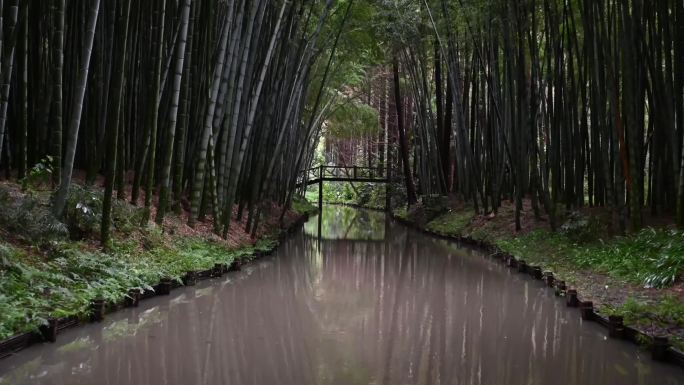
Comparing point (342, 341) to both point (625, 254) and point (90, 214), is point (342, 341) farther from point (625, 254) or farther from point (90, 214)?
point (625, 254)

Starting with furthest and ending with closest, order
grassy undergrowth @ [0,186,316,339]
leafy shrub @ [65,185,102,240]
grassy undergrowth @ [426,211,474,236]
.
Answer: grassy undergrowth @ [426,211,474,236]
leafy shrub @ [65,185,102,240]
grassy undergrowth @ [0,186,316,339]

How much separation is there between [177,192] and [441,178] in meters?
8.32

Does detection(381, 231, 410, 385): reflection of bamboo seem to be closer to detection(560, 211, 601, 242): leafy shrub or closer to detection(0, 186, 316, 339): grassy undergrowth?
detection(0, 186, 316, 339): grassy undergrowth

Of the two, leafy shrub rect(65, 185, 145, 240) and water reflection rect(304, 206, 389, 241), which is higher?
leafy shrub rect(65, 185, 145, 240)

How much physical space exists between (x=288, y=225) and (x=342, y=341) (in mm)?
8554

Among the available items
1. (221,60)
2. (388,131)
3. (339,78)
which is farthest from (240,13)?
(388,131)

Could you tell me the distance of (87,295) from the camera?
3.98 meters

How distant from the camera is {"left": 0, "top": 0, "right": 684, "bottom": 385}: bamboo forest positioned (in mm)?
3410

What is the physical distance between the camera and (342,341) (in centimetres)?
377

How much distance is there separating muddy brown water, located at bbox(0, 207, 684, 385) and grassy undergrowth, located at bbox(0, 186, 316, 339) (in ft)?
0.60

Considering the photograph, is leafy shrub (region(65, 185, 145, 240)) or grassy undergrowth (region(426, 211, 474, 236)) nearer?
leafy shrub (region(65, 185, 145, 240))

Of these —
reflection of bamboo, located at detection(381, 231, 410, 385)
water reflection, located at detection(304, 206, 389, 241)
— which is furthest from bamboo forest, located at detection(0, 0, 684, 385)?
water reflection, located at detection(304, 206, 389, 241)

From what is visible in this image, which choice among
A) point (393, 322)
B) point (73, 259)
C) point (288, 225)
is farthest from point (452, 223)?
point (73, 259)

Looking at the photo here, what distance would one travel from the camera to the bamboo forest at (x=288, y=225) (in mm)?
3410
